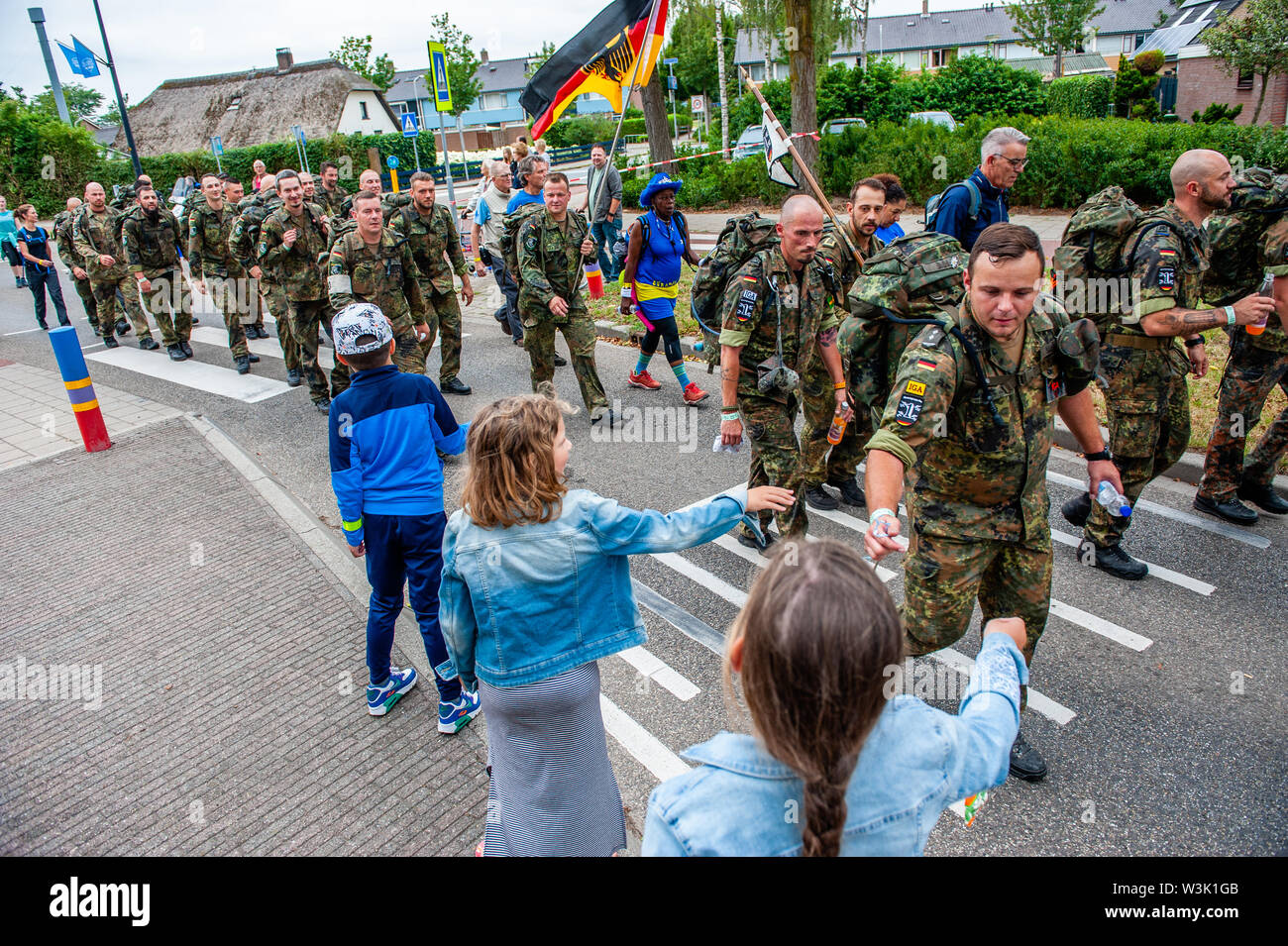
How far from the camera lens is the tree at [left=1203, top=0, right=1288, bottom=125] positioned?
2281 centimetres

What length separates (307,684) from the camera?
167 inches

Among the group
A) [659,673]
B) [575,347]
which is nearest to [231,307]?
[575,347]

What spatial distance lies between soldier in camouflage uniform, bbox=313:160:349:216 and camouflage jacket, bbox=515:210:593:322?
6.14 metres

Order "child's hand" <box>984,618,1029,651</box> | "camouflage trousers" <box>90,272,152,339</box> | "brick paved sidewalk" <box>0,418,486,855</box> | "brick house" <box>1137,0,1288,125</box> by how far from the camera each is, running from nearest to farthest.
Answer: "child's hand" <box>984,618,1029,651</box> → "brick paved sidewalk" <box>0,418,486,855</box> → "camouflage trousers" <box>90,272,152,339</box> → "brick house" <box>1137,0,1288,125</box>

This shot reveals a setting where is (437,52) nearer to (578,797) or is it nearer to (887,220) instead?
(887,220)

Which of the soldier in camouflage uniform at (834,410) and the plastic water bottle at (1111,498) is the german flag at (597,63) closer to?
Answer: the soldier in camouflage uniform at (834,410)

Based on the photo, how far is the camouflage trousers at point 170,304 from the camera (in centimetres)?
1132

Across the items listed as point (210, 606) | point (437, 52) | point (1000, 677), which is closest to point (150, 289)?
point (437, 52)

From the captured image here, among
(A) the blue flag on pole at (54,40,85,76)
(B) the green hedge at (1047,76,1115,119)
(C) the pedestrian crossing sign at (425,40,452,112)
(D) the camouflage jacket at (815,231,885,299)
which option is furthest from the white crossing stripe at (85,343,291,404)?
(B) the green hedge at (1047,76,1115,119)

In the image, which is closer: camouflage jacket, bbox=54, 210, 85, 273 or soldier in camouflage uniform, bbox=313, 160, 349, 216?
camouflage jacket, bbox=54, 210, 85, 273

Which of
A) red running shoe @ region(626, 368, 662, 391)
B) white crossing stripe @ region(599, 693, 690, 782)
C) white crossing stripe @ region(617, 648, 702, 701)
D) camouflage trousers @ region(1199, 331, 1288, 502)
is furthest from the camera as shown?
red running shoe @ region(626, 368, 662, 391)

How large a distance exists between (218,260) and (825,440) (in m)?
9.38

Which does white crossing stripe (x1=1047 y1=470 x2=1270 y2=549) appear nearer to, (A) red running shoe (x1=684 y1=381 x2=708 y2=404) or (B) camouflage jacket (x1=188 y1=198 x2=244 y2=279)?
(A) red running shoe (x1=684 y1=381 x2=708 y2=404)

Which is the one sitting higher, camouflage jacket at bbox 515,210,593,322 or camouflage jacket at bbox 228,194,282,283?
camouflage jacket at bbox 228,194,282,283
